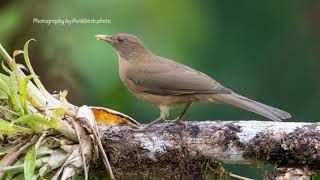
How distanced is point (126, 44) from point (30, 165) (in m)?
2.29

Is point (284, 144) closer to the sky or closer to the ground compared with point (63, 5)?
closer to the ground

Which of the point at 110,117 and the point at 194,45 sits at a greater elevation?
the point at 194,45

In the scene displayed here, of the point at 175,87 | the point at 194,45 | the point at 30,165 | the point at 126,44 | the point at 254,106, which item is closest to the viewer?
the point at 30,165

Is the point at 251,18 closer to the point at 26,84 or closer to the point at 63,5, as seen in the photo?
the point at 63,5

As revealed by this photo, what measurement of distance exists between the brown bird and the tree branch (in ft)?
1.75

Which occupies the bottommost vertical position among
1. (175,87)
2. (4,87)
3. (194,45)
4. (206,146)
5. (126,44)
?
(206,146)

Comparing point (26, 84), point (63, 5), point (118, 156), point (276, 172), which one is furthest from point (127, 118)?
point (63, 5)

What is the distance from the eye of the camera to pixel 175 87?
6.46 meters

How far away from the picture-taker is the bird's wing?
21.0ft

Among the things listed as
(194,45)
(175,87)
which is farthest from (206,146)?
(194,45)

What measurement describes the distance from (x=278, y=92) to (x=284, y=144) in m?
4.44

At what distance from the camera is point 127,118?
236 inches

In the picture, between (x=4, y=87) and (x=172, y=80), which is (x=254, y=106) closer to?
(x=172, y=80)

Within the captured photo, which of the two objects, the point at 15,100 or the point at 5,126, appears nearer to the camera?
the point at 5,126
